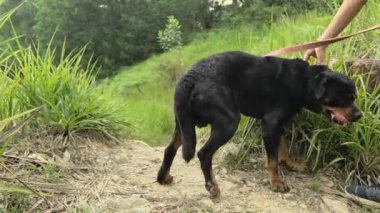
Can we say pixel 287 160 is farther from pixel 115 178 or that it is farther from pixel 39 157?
pixel 39 157

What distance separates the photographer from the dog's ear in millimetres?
2922

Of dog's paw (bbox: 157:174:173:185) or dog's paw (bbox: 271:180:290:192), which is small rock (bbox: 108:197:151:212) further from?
dog's paw (bbox: 271:180:290:192)

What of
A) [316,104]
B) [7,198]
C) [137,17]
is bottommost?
[137,17]

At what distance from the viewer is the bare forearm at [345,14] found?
2988mm

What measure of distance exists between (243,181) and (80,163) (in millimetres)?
1176

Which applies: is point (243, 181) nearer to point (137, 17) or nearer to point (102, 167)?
point (102, 167)

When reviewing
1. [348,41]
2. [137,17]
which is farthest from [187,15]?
[348,41]

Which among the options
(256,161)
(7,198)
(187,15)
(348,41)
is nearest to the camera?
(7,198)

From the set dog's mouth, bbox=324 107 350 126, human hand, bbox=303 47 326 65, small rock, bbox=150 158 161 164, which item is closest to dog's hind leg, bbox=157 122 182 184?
small rock, bbox=150 158 161 164

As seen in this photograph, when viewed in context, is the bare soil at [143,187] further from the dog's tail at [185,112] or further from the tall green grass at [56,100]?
the dog's tail at [185,112]

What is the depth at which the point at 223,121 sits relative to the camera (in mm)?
2789

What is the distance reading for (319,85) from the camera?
294cm

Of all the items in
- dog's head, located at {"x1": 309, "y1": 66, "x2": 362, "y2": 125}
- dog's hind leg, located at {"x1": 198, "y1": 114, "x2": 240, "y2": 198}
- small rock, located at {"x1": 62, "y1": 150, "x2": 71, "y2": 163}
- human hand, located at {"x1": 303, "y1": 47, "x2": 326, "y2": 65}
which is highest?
human hand, located at {"x1": 303, "y1": 47, "x2": 326, "y2": 65}

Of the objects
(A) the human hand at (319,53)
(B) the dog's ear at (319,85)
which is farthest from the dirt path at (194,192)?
(A) the human hand at (319,53)
